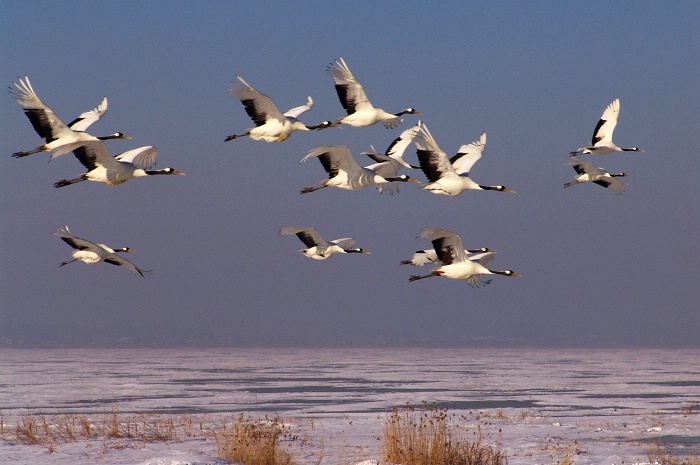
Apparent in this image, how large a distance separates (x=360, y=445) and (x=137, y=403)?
10514 mm

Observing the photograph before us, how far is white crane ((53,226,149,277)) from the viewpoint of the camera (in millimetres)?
15086

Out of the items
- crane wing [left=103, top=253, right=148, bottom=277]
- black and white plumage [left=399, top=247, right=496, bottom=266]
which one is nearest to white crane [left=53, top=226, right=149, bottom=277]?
crane wing [left=103, top=253, right=148, bottom=277]

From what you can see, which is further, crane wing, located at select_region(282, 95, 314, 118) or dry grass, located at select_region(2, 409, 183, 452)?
crane wing, located at select_region(282, 95, 314, 118)

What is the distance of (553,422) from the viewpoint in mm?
19328

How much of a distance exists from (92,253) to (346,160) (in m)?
4.78

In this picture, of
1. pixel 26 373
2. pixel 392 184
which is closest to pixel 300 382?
pixel 26 373

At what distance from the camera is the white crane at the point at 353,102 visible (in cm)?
1605

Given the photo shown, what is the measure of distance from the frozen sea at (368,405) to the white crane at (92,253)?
326 centimetres

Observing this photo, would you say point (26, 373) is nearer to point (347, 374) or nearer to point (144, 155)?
point (347, 374)

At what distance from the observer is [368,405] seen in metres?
23.6

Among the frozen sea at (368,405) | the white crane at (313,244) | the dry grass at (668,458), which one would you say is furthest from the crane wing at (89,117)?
the dry grass at (668,458)

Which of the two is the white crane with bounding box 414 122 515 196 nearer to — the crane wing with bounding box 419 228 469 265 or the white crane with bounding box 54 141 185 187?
the crane wing with bounding box 419 228 469 265

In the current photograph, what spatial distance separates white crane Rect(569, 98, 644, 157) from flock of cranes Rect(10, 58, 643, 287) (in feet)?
0.07

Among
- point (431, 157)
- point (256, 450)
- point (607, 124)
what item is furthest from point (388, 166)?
point (256, 450)
